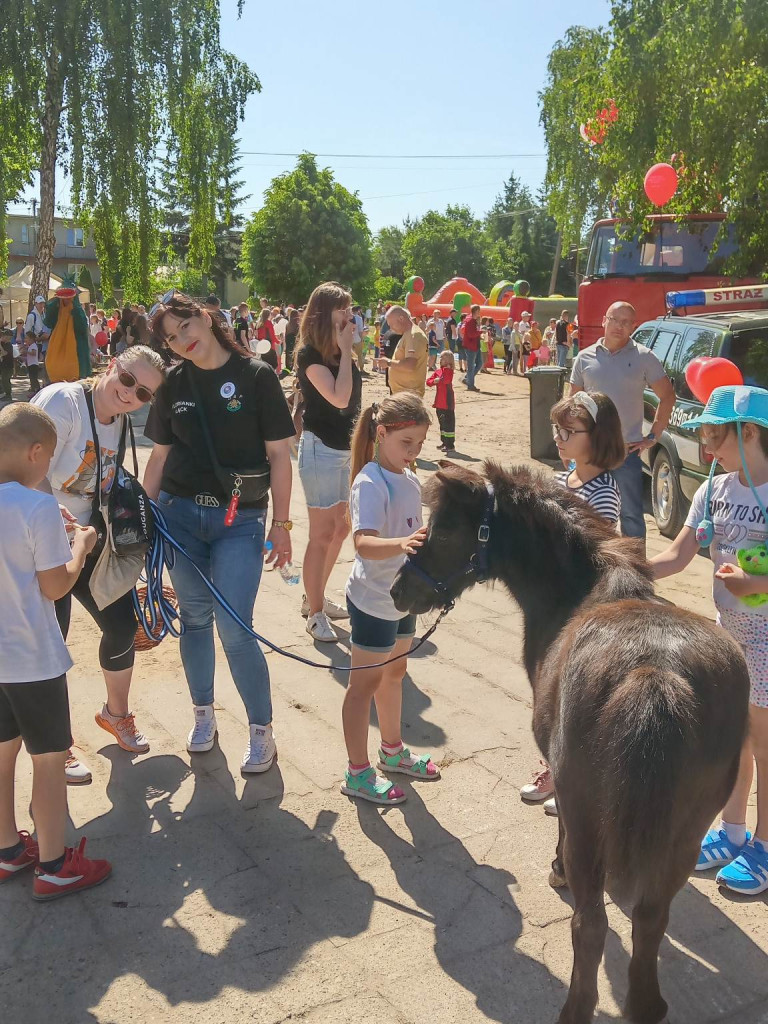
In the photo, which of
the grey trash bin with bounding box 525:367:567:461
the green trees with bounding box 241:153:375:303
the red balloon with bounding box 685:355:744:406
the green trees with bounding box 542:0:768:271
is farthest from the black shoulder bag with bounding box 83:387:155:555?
the green trees with bounding box 241:153:375:303

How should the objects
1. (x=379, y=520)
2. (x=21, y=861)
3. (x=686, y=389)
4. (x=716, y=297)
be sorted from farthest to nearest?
(x=716, y=297) < (x=686, y=389) < (x=379, y=520) < (x=21, y=861)

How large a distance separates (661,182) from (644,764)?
11332 millimetres

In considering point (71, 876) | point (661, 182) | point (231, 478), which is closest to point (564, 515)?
point (231, 478)

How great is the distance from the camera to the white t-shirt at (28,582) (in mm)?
2990

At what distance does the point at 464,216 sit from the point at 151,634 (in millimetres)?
81352

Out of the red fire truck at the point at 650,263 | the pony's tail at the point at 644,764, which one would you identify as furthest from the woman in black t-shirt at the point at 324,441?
the red fire truck at the point at 650,263

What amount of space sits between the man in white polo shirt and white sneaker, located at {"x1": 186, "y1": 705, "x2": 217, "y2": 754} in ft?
11.0

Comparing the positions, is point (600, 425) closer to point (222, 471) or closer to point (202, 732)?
point (222, 471)

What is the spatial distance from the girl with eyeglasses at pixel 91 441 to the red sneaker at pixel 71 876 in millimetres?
762

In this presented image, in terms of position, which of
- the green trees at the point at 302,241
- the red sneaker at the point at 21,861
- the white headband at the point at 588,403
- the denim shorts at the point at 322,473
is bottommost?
the red sneaker at the point at 21,861

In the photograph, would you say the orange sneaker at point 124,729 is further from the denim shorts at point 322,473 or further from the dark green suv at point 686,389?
the dark green suv at point 686,389

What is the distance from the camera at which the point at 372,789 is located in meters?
3.93

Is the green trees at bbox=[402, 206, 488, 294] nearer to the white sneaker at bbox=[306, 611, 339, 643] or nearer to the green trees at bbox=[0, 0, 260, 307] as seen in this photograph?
the green trees at bbox=[0, 0, 260, 307]

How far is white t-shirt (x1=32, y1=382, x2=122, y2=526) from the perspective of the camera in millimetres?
3826
